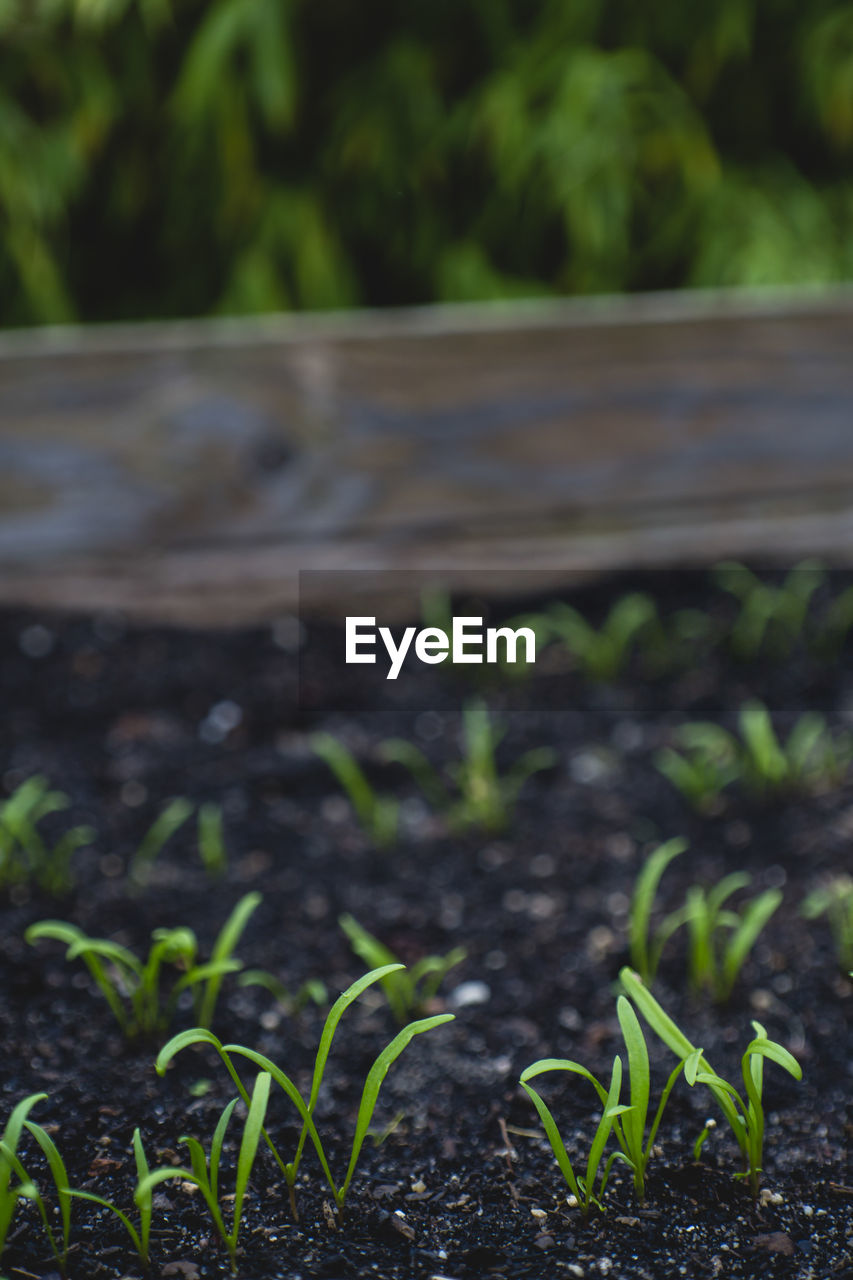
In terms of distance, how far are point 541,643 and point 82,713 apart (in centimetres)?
84

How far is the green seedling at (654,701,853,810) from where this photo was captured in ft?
4.85

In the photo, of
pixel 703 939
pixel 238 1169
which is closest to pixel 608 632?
pixel 703 939

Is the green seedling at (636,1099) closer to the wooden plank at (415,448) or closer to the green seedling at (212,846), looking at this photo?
the green seedling at (212,846)

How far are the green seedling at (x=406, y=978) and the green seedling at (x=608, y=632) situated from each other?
29.8 inches

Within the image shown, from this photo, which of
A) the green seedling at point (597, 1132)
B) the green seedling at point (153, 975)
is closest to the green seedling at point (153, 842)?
the green seedling at point (153, 975)

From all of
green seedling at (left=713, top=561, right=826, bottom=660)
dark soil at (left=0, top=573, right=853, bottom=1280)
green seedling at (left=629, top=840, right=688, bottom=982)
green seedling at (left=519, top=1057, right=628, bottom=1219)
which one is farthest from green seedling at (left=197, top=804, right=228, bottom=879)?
green seedling at (left=713, top=561, right=826, bottom=660)

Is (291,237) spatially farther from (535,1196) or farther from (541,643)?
(535,1196)

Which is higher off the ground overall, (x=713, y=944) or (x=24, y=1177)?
(x=24, y=1177)

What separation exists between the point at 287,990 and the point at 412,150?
2021mm

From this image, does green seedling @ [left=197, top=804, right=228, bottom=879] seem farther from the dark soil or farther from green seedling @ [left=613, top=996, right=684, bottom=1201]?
green seedling @ [left=613, top=996, right=684, bottom=1201]

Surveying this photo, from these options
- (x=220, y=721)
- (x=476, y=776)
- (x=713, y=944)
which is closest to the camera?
(x=713, y=944)

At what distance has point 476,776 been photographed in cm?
148

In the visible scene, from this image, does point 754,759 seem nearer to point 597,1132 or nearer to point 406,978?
point 406,978

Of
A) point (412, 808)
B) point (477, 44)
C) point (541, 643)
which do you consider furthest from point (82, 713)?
point (477, 44)
